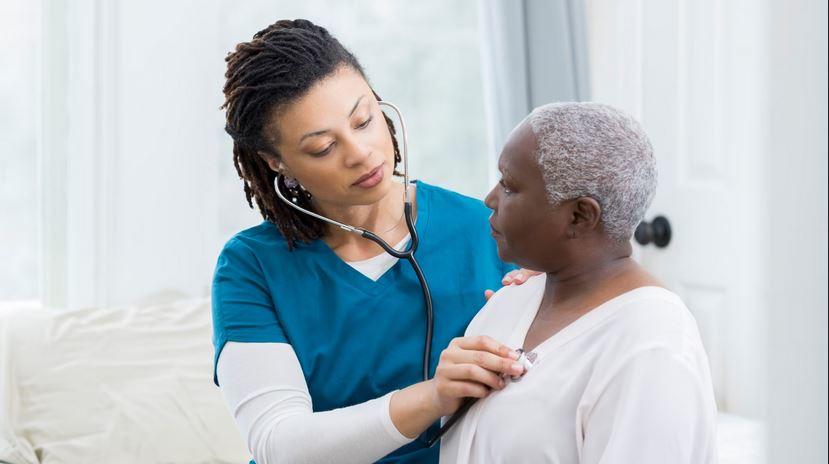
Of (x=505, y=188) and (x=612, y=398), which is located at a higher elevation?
(x=505, y=188)

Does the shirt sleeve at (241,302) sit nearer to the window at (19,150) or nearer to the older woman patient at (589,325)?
the older woman patient at (589,325)

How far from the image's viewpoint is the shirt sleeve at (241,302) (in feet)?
3.96

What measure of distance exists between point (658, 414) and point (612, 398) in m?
0.05

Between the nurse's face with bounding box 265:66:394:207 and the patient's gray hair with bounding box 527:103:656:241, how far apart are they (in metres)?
0.33

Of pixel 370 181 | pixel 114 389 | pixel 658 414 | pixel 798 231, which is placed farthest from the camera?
pixel 114 389

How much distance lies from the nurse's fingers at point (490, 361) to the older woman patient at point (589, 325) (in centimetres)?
2

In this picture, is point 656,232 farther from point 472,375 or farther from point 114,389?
point 472,375

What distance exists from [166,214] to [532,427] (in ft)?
6.08

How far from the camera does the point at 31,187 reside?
2498 mm

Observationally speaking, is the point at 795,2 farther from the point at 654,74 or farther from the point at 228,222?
the point at 228,222

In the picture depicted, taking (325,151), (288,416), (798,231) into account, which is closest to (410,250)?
(325,151)

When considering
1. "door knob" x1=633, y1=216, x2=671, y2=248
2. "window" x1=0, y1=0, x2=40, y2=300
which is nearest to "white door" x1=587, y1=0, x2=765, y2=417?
"door knob" x1=633, y1=216, x2=671, y2=248

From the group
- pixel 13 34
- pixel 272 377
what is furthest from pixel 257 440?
pixel 13 34

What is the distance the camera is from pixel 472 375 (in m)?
0.94
